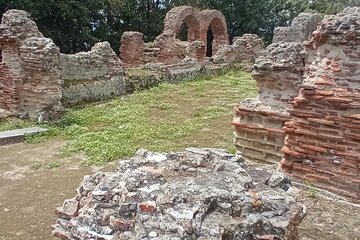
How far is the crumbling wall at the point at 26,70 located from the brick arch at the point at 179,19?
10.9 meters

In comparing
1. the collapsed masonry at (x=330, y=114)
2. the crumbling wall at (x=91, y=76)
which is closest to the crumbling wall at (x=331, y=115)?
the collapsed masonry at (x=330, y=114)

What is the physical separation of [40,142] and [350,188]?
19.5 ft

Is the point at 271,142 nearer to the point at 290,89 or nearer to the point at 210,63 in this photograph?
the point at 290,89

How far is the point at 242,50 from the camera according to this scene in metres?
19.7

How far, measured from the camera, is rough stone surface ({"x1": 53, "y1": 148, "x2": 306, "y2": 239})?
2643 millimetres

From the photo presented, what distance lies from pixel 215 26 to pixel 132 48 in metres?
8.29

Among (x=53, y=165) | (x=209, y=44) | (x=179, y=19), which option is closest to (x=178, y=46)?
(x=179, y=19)

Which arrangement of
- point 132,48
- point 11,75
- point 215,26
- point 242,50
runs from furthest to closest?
1. point 215,26
2. point 242,50
3. point 132,48
4. point 11,75

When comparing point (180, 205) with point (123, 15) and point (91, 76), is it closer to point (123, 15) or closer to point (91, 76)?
point (91, 76)

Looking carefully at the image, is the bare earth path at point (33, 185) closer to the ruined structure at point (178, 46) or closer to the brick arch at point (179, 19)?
the ruined structure at point (178, 46)

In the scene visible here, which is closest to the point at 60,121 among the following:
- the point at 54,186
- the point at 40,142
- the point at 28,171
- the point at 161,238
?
the point at 40,142

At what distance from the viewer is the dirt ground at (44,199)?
370 centimetres

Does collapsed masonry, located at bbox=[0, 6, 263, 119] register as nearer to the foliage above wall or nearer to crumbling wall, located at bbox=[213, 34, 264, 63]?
crumbling wall, located at bbox=[213, 34, 264, 63]

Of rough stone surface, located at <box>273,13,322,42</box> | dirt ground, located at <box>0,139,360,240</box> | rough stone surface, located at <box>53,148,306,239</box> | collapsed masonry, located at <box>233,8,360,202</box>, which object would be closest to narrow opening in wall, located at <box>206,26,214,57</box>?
Result: rough stone surface, located at <box>273,13,322,42</box>
